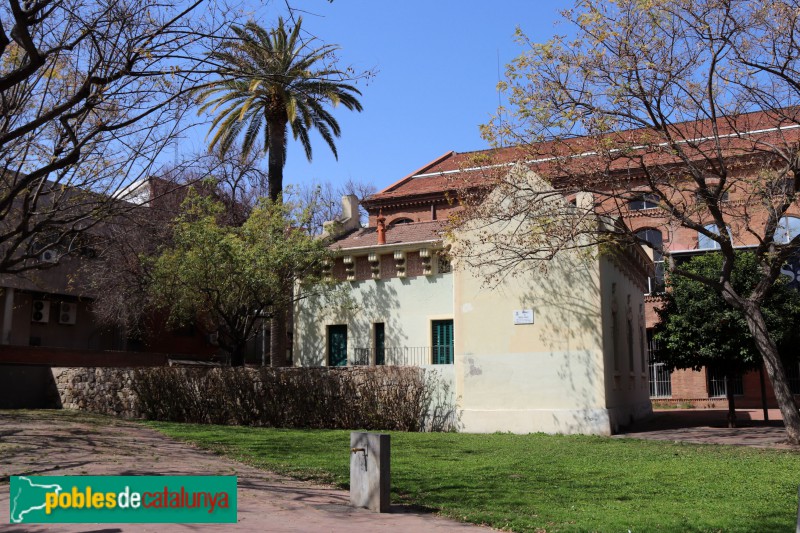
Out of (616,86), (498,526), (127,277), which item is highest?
(616,86)

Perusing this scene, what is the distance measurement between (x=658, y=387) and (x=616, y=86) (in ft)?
74.7

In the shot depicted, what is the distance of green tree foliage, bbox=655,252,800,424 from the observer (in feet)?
67.4

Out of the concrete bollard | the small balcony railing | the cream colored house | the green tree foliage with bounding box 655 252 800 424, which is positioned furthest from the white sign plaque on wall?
the concrete bollard

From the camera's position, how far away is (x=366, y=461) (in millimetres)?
8633

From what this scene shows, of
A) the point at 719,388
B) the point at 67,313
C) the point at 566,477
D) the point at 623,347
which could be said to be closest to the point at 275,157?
the point at 623,347

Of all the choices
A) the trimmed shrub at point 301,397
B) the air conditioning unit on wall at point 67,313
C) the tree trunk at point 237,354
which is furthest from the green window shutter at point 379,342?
the air conditioning unit on wall at point 67,313

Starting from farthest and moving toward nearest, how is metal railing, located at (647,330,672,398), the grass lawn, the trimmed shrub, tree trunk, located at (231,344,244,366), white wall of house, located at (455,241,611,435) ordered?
metal railing, located at (647,330,672,398) < tree trunk, located at (231,344,244,366) < the trimmed shrub < white wall of house, located at (455,241,611,435) < the grass lawn

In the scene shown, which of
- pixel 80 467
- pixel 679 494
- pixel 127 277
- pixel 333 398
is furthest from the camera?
pixel 127 277

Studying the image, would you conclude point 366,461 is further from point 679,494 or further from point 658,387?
point 658,387

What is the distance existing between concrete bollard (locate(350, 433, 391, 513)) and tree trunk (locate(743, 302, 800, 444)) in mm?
11054

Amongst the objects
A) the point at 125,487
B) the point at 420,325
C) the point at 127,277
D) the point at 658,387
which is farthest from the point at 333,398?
the point at 658,387

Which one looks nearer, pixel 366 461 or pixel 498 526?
pixel 498 526

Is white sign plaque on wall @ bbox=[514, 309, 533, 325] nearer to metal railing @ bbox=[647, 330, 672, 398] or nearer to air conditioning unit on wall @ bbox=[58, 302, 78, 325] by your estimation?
metal railing @ bbox=[647, 330, 672, 398]

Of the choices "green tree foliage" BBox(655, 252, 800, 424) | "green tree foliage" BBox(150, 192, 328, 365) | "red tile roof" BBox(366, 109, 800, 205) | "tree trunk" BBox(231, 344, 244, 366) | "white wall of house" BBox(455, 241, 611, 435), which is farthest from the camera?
"tree trunk" BBox(231, 344, 244, 366)
